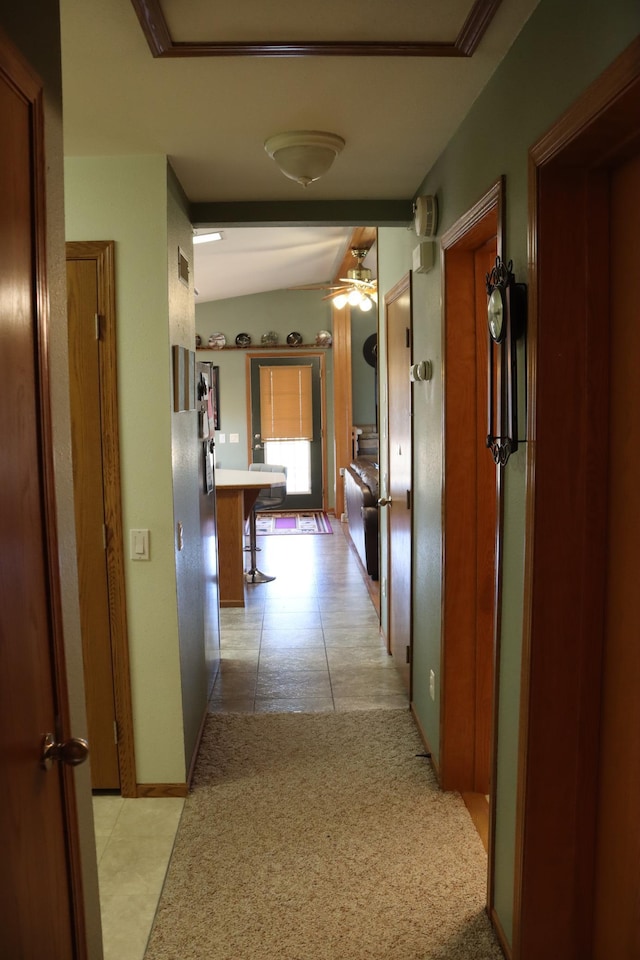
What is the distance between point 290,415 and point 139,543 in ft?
23.1

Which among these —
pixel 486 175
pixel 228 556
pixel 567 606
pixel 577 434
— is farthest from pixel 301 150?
pixel 228 556

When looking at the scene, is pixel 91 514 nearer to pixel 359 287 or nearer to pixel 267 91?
pixel 267 91

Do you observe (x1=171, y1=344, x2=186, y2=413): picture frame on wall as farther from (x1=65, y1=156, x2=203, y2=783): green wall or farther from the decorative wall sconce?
the decorative wall sconce

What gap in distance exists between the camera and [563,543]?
5.65 feet

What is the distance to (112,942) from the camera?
2.13 meters

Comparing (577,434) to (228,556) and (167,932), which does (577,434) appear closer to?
(167,932)

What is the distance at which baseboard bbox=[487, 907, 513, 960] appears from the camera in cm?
201

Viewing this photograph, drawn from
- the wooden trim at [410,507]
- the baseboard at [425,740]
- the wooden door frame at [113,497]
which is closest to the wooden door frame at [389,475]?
the wooden trim at [410,507]

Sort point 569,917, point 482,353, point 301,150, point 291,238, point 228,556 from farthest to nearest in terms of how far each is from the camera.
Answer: point 291,238
point 228,556
point 482,353
point 301,150
point 569,917

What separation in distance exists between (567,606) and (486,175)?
1252mm

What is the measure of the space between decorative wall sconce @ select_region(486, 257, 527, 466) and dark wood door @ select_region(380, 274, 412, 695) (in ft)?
5.12

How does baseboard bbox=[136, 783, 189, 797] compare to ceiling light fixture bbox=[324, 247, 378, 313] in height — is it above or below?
below

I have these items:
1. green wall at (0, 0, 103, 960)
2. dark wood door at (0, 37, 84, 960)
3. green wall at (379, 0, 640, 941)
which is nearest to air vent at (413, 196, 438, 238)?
green wall at (379, 0, 640, 941)

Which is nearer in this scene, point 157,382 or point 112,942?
point 112,942
